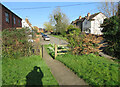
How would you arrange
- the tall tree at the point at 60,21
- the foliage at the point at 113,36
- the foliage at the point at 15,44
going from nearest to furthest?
the foliage at the point at 15,44 → the foliage at the point at 113,36 → the tall tree at the point at 60,21

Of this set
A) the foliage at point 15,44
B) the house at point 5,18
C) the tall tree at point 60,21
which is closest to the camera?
the foliage at point 15,44

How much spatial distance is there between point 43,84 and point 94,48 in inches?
224

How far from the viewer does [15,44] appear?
753cm

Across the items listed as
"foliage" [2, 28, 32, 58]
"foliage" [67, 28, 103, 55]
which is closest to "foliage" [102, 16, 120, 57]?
"foliage" [67, 28, 103, 55]

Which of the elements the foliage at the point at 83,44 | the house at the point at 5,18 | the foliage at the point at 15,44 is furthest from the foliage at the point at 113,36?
the house at the point at 5,18

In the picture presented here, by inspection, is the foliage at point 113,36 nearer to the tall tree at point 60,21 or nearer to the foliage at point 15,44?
the foliage at point 15,44

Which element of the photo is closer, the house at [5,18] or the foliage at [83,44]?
the foliage at [83,44]

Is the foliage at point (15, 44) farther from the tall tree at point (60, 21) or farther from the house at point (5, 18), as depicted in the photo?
the tall tree at point (60, 21)

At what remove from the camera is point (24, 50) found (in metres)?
7.86

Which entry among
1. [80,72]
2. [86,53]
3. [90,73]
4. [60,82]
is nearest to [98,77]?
[90,73]

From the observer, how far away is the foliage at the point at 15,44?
7305 millimetres

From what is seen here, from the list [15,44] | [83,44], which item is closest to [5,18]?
[15,44]

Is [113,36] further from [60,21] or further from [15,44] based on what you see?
[60,21]

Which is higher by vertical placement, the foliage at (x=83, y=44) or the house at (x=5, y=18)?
the house at (x=5, y=18)
